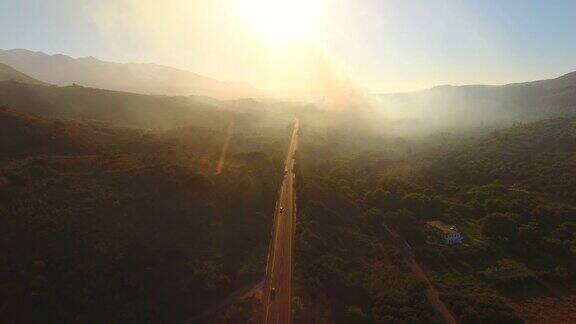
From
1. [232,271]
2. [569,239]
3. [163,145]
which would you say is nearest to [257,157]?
[163,145]

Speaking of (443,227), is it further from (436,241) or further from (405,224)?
(436,241)

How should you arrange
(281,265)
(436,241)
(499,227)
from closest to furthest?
(281,265) → (436,241) → (499,227)

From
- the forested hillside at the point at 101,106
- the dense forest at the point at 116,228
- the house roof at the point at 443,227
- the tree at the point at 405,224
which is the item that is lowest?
the house roof at the point at 443,227

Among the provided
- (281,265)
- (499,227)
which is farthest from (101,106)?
(499,227)

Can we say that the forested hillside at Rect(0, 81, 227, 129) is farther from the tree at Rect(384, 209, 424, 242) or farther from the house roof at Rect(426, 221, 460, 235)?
the house roof at Rect(426, 221, 460, 235)

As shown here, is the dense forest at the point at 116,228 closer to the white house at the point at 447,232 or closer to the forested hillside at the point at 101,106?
the white house at the point at 447,232

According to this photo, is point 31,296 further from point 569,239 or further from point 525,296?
point 569,239

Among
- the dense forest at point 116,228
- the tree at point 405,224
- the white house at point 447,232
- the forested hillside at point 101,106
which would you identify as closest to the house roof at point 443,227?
the white house at point 447,232
